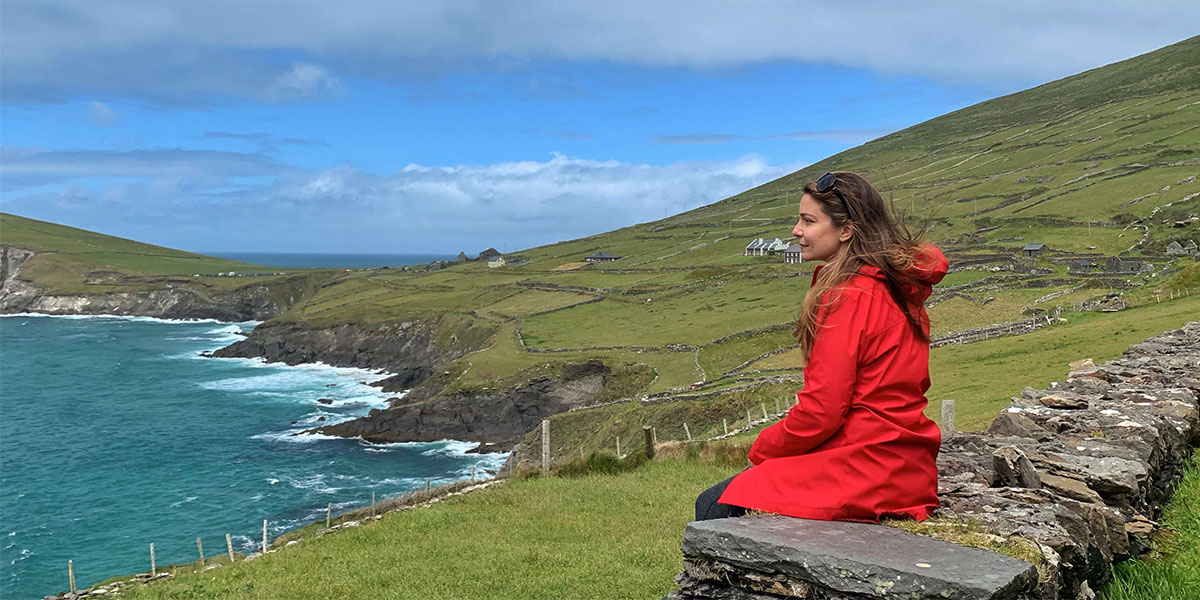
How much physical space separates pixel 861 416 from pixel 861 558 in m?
0.98

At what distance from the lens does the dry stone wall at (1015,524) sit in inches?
180

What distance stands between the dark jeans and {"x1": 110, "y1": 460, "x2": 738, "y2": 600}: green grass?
196 inches

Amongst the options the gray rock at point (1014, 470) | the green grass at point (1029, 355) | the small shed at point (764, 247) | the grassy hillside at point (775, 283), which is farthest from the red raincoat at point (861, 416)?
the small shed at point (764, 247)

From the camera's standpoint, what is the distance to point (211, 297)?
606 ft

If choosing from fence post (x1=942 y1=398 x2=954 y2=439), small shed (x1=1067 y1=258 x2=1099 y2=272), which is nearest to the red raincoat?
fence post (x1=942 y1=398 x2=954 y2=439)

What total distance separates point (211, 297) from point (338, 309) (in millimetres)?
71357

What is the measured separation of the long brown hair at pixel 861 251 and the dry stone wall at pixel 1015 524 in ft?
4.34

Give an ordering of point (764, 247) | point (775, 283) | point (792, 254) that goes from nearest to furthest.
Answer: point (775, 283)
point (792, 254)
point (764, 247)

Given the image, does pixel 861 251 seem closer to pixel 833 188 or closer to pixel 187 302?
pixel 833 188

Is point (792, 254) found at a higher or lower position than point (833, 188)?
lower

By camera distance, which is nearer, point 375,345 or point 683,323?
point 683,323

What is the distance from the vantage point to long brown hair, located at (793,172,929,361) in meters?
5.20

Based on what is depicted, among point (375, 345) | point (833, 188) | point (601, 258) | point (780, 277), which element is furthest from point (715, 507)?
point (601, 258)

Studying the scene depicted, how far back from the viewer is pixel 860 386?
519 cm
